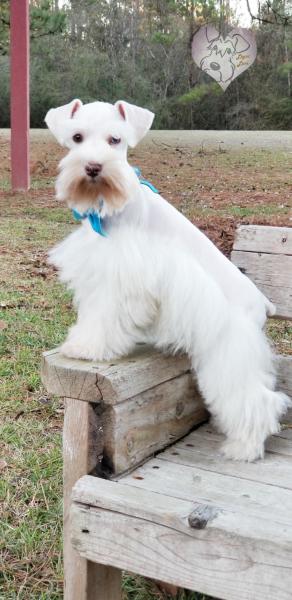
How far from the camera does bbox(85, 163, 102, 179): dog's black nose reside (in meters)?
1.48

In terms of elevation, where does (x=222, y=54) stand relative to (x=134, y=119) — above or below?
above

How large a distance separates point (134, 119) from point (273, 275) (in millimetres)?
611

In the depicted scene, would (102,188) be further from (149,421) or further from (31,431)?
(31,431)

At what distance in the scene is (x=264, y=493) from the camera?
1457 millimetres

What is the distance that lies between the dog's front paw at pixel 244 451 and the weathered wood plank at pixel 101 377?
0.76 feet

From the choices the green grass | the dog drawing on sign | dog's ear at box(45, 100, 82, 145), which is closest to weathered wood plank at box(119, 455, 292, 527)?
the green grass

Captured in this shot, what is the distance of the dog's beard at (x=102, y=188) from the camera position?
4.94 ft

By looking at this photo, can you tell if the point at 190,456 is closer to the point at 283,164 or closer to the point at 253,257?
the point at 253,257

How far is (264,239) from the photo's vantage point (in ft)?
6.50

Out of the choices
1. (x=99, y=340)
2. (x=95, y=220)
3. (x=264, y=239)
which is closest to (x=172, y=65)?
(x=264, y=239)

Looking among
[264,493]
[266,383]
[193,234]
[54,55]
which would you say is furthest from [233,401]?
[54,55]

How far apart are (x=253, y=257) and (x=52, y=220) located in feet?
17.9

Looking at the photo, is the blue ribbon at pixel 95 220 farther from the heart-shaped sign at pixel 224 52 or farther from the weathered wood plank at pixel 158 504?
the heart-shaped sign at pixel 224 52

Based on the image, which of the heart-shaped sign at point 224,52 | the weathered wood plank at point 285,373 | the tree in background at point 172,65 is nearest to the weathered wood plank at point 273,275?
the weathered wood plank at point 285,373
